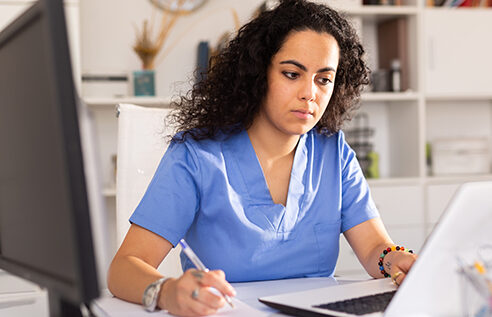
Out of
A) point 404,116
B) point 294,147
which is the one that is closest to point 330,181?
point 294,147

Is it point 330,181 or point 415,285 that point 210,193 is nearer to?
point 330,181

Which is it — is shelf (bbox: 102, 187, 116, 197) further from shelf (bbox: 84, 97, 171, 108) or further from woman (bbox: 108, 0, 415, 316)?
woman (bbox: 108, 0, 415, 316)

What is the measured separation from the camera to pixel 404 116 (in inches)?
123

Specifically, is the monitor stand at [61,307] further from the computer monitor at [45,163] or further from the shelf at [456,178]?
the shelf at [456,178]

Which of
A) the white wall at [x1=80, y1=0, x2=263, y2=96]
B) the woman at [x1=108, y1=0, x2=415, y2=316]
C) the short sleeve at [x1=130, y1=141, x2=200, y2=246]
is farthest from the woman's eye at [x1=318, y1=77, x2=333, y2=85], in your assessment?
the white wall at [x1=80, y1=0, x2=263, y2=96]

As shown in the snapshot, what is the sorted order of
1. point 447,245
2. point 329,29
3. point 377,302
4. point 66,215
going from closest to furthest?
point 66,215 → point 447,245 → point 377,302 → point 329,29

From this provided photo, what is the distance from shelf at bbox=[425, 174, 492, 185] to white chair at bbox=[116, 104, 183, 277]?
1931 millimetres

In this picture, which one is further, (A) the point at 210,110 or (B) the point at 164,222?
(A) the point at 210,110

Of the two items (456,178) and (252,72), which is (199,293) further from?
(456,178)

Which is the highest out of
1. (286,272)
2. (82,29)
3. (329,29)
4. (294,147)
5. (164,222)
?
(82,29)

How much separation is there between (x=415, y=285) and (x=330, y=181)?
683 mm

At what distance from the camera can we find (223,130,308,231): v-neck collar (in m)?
1.25

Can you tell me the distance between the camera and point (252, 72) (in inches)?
52.0

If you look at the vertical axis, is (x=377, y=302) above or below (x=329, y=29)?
below
